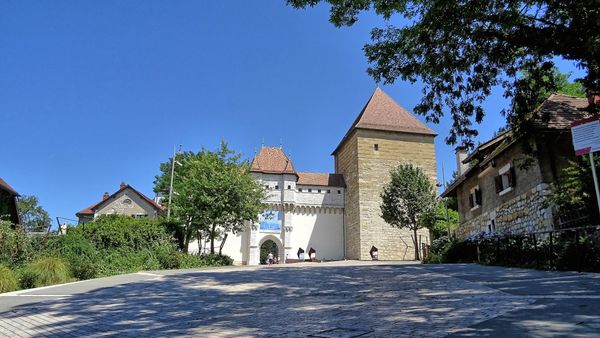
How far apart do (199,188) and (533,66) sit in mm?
18796

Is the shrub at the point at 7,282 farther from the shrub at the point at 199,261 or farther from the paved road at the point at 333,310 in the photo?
the shrub at the point at 199,261

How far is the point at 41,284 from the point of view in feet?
43.7

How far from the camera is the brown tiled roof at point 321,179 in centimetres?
4569

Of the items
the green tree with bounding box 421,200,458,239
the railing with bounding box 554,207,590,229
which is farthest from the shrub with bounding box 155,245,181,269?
the railing with bounding box 554,207,590,229

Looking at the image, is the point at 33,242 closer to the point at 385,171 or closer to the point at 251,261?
the point at 251,261

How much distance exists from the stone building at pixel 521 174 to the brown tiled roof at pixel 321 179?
23.2 meters

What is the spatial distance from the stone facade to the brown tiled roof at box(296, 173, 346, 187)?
98 cm

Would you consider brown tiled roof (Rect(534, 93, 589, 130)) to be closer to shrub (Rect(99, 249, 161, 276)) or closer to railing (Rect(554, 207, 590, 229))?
railing (Rect(554, 207, 590, 229))

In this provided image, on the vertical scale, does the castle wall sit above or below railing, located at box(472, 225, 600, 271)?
above

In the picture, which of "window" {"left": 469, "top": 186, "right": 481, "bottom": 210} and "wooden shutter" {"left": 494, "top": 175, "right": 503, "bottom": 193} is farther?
"window" {"left": 469, "top": 186, "right": 481, "bottom": 210}

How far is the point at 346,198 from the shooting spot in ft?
149

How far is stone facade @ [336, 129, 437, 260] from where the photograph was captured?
40719 millimetres

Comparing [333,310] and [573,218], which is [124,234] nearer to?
[333,310]

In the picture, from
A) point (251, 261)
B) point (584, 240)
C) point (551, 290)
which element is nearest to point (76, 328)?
point (551, 290)
